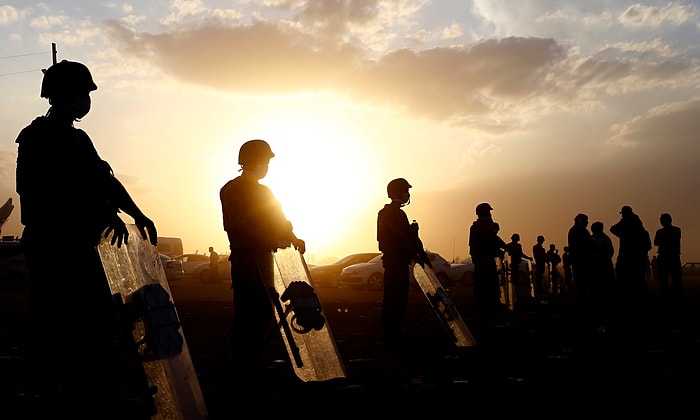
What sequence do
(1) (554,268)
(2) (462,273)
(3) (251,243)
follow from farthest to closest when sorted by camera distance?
(2) (462,273)
(1) (554,268)
(3) (251,243)

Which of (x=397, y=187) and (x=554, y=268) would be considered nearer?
(x=397, y=187)

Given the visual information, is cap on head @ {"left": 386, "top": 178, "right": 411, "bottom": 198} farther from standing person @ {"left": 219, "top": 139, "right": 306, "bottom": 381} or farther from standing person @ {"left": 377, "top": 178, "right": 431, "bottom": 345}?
standing person @ {"left": 219, "top": 139, "right": 306, "bottom": 381}

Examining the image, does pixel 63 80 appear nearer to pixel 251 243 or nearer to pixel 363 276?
pixel 251 243

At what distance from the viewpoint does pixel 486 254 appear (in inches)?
456

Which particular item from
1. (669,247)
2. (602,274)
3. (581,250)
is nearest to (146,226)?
(602,274)

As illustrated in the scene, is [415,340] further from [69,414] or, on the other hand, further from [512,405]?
[69,414]

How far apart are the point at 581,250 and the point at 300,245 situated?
9103mm

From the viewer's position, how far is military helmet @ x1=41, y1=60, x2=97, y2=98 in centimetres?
372

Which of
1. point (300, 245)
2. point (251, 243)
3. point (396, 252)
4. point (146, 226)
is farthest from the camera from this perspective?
point (396, 252)

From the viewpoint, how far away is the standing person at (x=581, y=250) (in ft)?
43.5

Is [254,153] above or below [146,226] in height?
above

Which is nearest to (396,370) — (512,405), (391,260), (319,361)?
(319,361)

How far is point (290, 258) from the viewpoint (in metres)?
5.92

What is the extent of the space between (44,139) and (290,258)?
2.68 m
